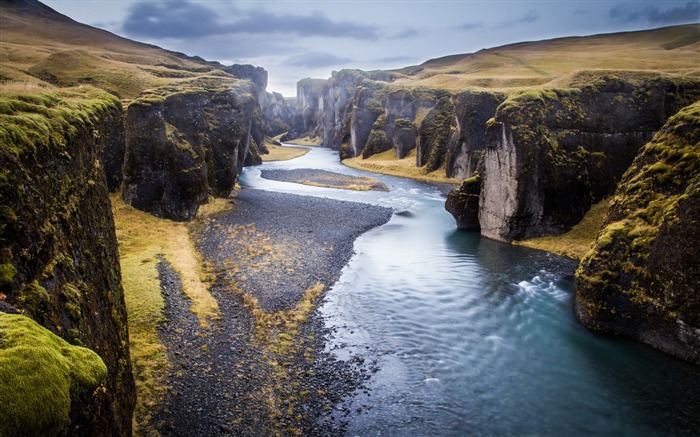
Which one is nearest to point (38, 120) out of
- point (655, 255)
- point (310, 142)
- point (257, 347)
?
point (257, 347)

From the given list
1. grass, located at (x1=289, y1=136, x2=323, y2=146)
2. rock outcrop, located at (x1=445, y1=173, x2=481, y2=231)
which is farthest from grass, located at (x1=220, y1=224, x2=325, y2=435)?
grass, located at (x1=289, y1=136, x2=323, y2=146)

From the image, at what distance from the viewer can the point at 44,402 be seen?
578 centimetres

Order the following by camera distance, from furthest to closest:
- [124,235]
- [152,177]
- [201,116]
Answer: [201,116] < [152,177] < [124,235]

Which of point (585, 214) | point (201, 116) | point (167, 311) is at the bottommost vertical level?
point (167, 311)

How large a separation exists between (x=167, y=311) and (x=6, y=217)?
1466 centimetres

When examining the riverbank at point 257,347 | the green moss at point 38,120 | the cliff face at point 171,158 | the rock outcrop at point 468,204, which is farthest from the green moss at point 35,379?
the rock outcrop at point 468,204

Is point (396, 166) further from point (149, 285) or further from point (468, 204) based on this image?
point (149, 285)

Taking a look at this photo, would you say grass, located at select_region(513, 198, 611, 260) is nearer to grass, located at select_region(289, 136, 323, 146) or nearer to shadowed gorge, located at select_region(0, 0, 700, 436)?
shadowed gorge, located at select_region(0, 0, 700, 436)

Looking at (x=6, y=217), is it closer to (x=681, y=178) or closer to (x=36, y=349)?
(x=36, y=349)

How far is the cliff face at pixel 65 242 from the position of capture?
7.96 meters

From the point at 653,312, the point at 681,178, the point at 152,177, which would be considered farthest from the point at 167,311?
the point at 681,178

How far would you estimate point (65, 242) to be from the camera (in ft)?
34.9

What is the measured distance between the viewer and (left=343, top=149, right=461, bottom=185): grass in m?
77.9

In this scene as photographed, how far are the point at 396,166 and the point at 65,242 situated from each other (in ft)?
270
